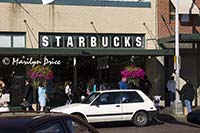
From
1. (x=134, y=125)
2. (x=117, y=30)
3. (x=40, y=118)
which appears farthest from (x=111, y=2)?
(x=40, y=118)

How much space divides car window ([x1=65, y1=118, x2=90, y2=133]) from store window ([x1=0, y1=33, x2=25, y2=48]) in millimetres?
17409

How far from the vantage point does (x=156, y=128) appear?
1748cm

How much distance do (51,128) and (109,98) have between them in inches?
472

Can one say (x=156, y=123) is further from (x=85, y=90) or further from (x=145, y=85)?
(x=85, y=90)

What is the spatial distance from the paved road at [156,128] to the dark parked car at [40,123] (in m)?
10.3

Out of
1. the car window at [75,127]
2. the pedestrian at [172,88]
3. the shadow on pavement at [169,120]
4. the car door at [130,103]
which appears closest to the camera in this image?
the car window at [75,127]

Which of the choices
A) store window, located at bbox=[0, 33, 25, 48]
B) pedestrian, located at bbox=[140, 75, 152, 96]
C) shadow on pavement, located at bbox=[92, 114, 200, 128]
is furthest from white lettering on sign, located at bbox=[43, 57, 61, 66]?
shadow on pavement, located at bbox=[92, 114, 200, 128]

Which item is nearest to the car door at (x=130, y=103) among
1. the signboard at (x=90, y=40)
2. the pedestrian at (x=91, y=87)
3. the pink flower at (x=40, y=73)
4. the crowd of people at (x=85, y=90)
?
the crowd of people at (x=85, y=90)

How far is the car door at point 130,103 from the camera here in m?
17.7

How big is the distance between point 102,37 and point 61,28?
2.31 metres

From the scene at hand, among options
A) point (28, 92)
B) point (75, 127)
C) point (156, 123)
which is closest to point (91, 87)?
point (28, 92)

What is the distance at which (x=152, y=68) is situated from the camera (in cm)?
2578

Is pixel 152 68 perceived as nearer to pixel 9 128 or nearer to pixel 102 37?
pixel 102 37

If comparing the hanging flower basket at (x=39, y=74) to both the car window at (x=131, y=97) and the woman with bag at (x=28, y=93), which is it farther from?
the car window at (x=131, y=97)
